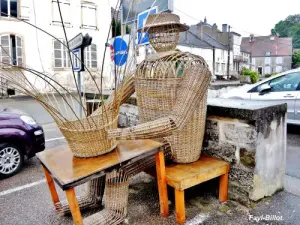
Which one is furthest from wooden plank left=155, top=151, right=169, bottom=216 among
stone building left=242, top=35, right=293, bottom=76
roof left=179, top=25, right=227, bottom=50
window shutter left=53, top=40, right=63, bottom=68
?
stone building left=242, top=35, right=293, bottom=76

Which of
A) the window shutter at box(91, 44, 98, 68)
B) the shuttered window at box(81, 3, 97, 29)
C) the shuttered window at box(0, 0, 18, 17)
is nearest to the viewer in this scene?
the shuttered window at box(0, 0, 18, 17)

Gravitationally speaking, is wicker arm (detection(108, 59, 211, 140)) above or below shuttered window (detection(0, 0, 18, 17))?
below

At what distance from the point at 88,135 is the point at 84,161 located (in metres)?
0.18

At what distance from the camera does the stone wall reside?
227cm

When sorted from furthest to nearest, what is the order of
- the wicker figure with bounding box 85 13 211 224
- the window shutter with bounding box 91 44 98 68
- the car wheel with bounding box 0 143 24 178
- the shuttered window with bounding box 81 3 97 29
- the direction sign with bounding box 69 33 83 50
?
the window shutter with bounding box 91 44 98 68 → the shuttered window with bounding box 81 3 97 29 → the direction sign with bounding box 69 33 83 50 → the car wheel with bounding box 0 143 24 178 → the wicker figure with bounding box 85 13 211 224

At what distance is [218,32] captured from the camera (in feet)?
130

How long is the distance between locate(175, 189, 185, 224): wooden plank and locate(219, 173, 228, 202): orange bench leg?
1.65 ft

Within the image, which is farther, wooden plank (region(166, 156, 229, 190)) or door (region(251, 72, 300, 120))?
door (region(251, 72, 300, 120))

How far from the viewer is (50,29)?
14922 millimetres

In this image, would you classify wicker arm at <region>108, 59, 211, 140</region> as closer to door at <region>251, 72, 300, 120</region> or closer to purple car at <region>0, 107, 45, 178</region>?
purple car at <region>0, 107, 45, 178</region>

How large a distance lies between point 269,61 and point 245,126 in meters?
51.0

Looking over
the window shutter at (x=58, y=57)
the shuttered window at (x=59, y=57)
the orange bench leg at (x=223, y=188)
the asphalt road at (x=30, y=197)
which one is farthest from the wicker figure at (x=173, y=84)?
the window shutter at (x=58, y=57)

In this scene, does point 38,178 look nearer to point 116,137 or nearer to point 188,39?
point 116,137

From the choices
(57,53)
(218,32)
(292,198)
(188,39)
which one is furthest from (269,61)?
(292,198)
